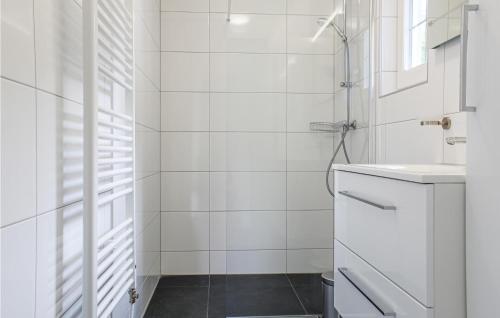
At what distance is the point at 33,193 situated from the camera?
78 centimetres

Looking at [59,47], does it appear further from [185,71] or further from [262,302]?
[262,302]

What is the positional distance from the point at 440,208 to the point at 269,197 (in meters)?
1.51

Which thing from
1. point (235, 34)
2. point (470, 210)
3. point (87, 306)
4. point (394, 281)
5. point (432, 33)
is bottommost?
point (87, 306)

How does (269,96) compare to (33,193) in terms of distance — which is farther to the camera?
(269,96)

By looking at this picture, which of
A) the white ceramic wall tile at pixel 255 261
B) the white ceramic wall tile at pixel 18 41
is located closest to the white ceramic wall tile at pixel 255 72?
the white ceramic wall tile at pixel 255 261

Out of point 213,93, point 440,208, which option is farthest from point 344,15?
point 440,208

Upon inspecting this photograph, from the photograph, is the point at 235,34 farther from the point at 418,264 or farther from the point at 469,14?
the point at 418,264

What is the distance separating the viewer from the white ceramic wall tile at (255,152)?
2119mm

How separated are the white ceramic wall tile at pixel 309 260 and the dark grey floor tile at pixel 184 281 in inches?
25.4

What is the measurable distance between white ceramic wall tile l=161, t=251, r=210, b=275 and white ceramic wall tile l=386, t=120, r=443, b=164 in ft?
5.05

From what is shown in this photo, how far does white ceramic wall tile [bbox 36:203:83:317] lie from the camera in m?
0.82

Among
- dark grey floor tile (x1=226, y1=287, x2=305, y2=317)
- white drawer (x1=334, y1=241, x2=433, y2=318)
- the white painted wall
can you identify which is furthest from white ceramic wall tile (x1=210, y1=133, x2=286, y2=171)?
white drawer (x1=334, y1=241, x2=433, y2=318)

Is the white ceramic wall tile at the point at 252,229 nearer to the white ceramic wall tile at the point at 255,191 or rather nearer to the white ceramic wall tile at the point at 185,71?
the white ceramic wall tile at the point at 255,191

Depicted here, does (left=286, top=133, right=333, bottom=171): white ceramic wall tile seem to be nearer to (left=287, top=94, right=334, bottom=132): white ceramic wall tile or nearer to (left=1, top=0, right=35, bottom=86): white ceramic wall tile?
(left=287, top=94, right=334, bottom=132): white ceramic wall tile
